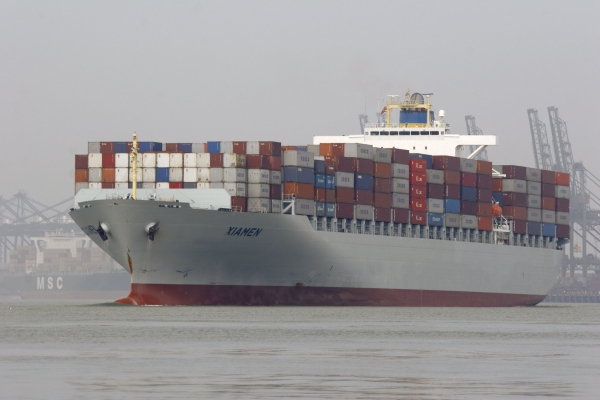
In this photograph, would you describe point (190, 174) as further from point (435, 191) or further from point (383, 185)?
point (435, 191)

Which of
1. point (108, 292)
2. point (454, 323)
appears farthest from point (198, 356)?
point (108, 292)

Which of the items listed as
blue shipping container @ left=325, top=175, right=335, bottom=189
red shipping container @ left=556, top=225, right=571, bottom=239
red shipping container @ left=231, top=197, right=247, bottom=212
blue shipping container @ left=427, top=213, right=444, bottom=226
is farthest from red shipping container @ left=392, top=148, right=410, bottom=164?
red shipping container @ left=556, top=225, right=571, bottom=239

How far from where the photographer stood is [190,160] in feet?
212

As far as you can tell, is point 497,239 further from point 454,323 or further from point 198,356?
point 198,356

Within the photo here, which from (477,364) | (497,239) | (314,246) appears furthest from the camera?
(497,239)

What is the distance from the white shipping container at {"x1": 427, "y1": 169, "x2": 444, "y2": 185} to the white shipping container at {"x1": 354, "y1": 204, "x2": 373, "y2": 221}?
6335mm

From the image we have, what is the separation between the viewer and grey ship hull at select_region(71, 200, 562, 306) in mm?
62844

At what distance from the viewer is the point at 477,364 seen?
2847 cm

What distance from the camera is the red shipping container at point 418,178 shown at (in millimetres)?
76250

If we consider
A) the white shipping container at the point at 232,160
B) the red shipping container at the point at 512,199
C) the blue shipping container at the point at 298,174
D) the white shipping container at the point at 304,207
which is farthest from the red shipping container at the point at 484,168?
the white shipping container at the point at 232,160

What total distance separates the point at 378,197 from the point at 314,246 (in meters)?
7.28

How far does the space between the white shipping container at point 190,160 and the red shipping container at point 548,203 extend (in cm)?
3287

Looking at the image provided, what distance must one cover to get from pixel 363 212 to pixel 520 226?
18.2m

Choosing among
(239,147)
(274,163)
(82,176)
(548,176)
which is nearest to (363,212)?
(274,163)
